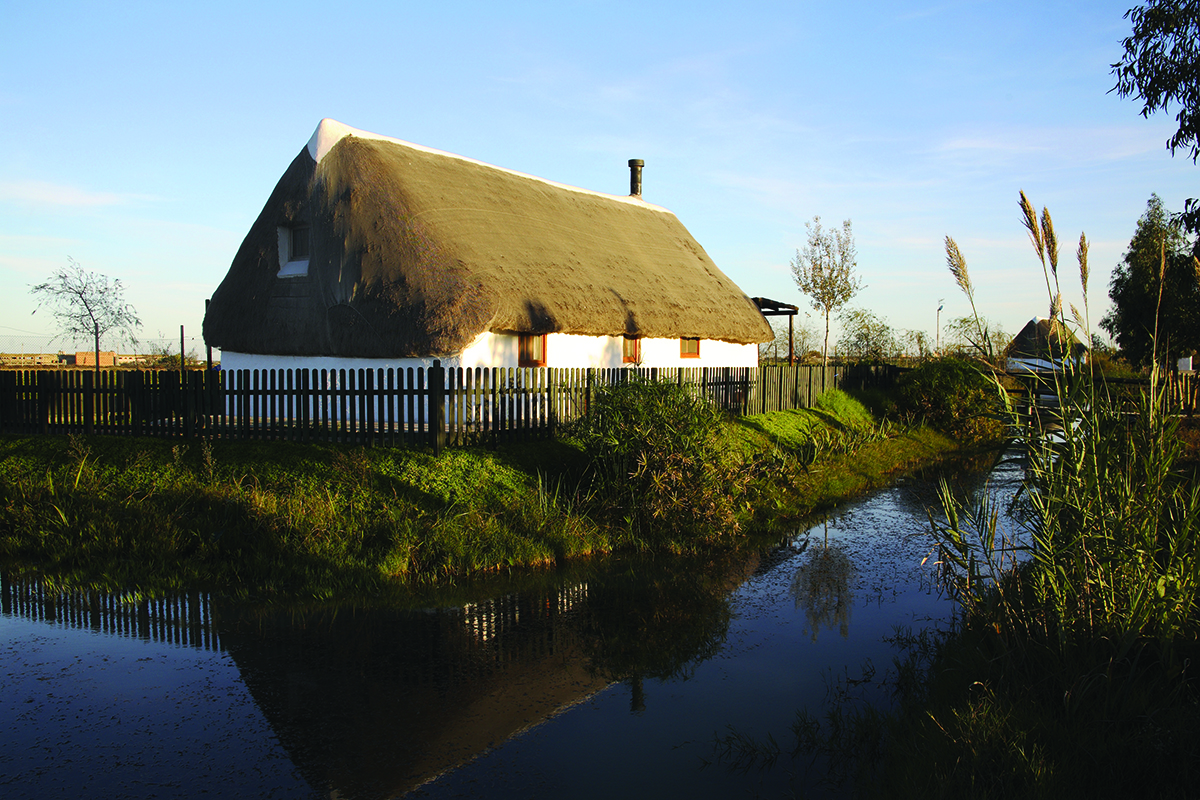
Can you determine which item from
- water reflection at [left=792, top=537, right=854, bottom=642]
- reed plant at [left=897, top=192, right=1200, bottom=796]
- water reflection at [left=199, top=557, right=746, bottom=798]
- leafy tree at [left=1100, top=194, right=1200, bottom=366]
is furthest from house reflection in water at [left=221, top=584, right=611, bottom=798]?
leafy tree at [left=1100, top=194, right=1200, bottom=366]

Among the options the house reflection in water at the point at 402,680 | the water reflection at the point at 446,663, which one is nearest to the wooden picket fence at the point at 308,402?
the water reflection at the point at 446,663

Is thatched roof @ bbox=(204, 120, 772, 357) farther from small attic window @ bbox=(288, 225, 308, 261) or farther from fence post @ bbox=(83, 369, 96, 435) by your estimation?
fence post @ bbox=(83, 369, 96, 435)

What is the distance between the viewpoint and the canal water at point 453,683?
3.79m

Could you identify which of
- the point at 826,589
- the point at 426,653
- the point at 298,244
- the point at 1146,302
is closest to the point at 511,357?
the point at 298,244

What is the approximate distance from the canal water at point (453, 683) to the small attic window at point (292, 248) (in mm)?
10872

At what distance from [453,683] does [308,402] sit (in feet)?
23.8

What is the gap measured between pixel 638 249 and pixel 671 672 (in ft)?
57.6

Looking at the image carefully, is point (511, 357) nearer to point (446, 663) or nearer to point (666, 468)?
point (666, 468)

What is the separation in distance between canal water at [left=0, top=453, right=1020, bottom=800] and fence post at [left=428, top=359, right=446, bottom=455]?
331 centimetres

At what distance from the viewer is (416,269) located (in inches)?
573

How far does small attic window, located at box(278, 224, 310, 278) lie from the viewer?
54.6 ft

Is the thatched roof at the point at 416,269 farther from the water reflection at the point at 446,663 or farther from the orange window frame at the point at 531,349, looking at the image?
the water reflection at the point at 446,663

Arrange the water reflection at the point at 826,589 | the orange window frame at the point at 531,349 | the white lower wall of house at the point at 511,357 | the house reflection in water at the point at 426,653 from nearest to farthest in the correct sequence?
the house reflection in water at the point at 426,653, the water reflection at the point at 826,589, the white lower wall of house at the point at 511,357, the orange window frame at the point at 531,349

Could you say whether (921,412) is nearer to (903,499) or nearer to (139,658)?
A: (903,499)
